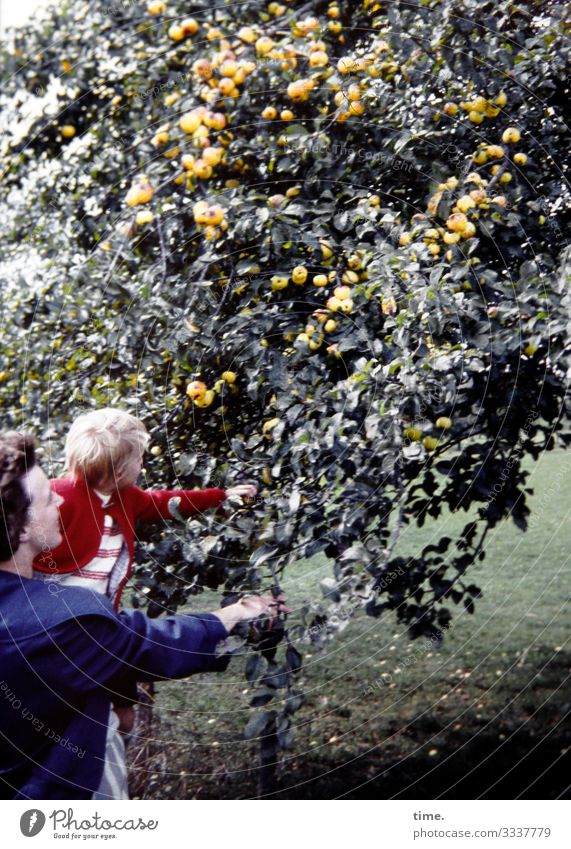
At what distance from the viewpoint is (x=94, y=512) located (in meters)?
1.19

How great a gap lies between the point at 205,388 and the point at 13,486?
0.34 m

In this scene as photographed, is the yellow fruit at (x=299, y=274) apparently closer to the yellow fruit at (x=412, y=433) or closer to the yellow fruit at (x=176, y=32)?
the yellow fruit at (x=412, y=433)

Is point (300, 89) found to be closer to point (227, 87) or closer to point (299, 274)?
point (227, 87)

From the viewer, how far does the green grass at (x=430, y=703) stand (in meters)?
1.39

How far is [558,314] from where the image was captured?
1125mm

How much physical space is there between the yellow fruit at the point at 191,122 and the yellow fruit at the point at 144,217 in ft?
0.50

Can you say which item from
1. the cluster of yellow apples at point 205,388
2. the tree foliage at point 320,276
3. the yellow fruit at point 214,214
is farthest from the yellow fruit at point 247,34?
the cluster of yellow apples at point 205,388

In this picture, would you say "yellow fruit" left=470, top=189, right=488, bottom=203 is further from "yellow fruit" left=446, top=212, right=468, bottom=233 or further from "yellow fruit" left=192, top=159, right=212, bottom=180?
"yellow fruit" left=192, top=159, right=212, bottom=180

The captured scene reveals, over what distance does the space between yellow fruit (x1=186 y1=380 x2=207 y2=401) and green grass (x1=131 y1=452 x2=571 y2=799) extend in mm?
325

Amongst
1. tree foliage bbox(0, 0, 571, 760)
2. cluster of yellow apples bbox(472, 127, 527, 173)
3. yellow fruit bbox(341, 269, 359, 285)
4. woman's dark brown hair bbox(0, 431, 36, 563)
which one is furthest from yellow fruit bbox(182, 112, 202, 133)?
woman's dark brown hair bbox(0, 431, 36, 563)

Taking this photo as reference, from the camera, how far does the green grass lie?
139 cm

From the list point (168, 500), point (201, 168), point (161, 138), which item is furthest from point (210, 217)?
point (168, 500)

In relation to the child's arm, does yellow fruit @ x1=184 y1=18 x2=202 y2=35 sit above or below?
above
